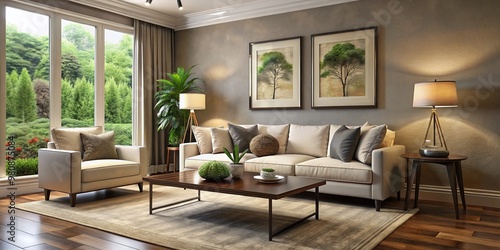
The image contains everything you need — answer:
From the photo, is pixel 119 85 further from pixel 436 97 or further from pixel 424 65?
pixel 436 97

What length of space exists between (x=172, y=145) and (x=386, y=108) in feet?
10.6

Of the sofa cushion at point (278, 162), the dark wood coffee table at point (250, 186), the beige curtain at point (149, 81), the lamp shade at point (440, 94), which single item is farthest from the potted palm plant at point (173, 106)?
the lamp shade at point (440, 94)

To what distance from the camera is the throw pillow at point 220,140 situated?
5121 millimetres

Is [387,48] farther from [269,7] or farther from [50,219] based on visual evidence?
[50,219]

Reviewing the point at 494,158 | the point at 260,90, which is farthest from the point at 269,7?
the point at 494,158

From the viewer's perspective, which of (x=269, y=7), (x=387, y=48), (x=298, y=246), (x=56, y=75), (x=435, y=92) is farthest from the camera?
(x=269, y=7)

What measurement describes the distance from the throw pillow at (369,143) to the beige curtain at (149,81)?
3.47 m

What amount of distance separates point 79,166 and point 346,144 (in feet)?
9.28

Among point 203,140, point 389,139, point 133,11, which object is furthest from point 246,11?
point 389,139

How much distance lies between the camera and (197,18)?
20.7 ft

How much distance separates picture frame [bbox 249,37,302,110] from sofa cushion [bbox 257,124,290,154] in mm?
399

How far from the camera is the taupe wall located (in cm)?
414

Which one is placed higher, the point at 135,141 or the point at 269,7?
the point at 269,7

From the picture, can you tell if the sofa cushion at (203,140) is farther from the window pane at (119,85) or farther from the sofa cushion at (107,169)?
the window pane at (119,85)
